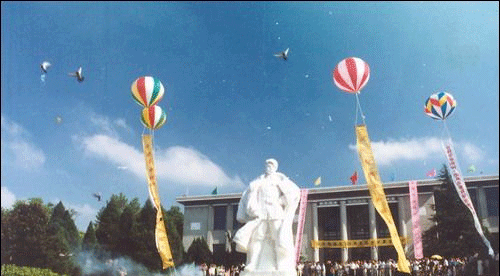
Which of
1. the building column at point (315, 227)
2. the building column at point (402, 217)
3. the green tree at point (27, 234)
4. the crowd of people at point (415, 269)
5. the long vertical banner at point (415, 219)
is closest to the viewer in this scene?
the crowd of people at point (415, 269)

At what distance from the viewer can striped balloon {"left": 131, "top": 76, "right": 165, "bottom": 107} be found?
18375 millimetres

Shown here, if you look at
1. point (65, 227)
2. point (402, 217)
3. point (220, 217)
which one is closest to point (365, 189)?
point (402, 217)

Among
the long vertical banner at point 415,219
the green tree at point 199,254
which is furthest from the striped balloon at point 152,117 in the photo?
the long vertical banner at point 415,219

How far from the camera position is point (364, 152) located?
16.6 metres

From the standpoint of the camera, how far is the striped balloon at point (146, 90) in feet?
60.3

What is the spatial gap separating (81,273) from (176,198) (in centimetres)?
1336

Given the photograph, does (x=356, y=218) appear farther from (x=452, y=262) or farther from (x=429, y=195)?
(x=452, y=262)

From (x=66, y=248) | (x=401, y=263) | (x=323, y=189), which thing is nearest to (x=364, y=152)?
(x=401, y=263)

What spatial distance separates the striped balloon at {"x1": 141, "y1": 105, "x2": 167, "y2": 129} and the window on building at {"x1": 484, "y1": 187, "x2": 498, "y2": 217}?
25.0m

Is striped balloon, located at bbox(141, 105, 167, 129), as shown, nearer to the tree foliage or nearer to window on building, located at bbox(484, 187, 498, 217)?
the tree foliage

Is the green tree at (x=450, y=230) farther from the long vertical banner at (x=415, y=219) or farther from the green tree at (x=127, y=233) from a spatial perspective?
the green tree at (x=127, y=233)

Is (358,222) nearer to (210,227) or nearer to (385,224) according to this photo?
(385,224)

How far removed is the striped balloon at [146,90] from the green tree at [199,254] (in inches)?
695

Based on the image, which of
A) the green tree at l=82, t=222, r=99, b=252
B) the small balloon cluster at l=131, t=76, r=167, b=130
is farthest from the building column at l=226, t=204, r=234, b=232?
the small balloon cluster at l=131, t=76, r=167, b=130
